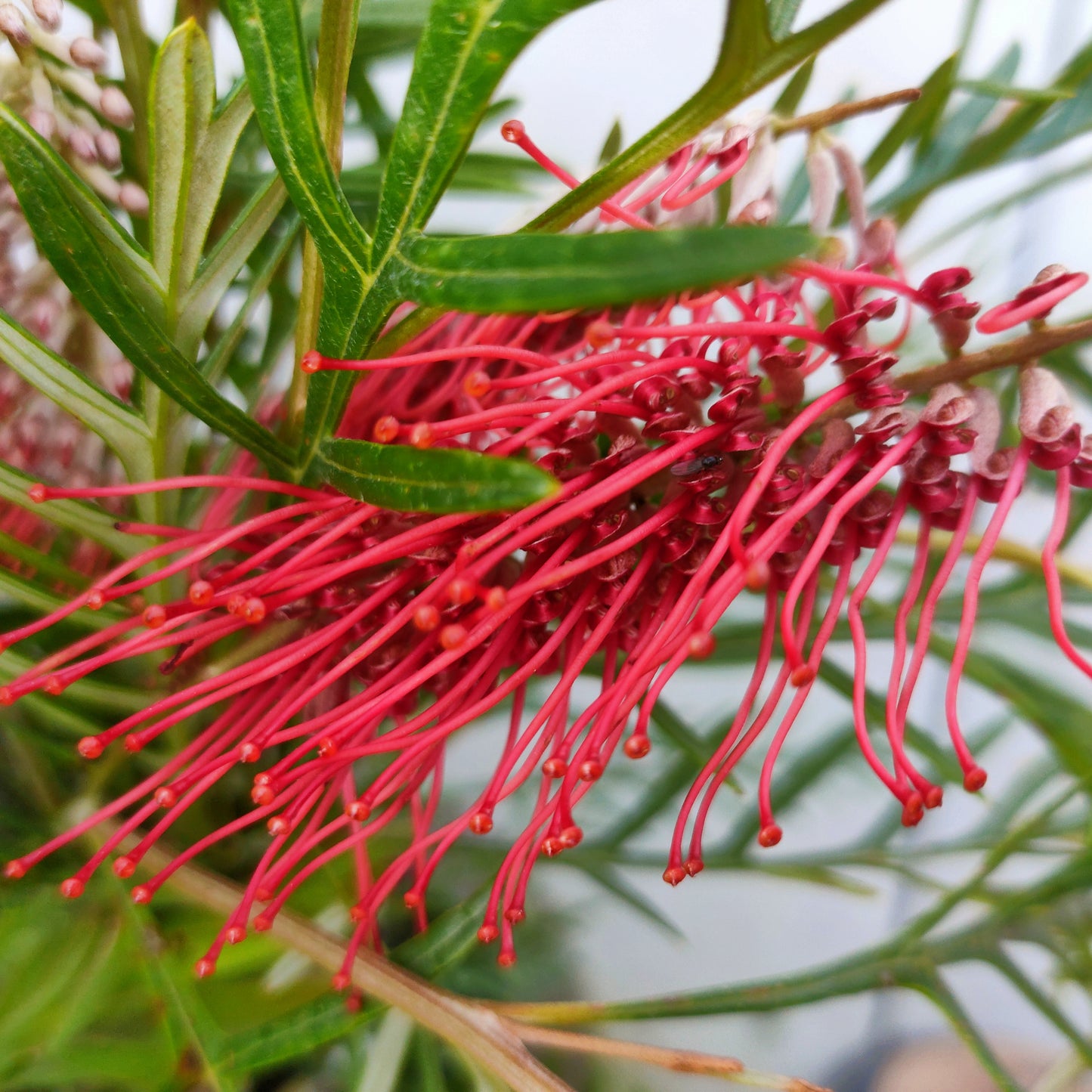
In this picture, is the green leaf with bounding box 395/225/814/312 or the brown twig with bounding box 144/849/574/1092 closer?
the green leaf with bounding box 395/225/814/312

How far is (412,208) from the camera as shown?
12 cm

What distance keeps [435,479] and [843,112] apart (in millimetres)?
117

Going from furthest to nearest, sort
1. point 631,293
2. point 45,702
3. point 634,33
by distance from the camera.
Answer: point 634,33
point 45,702
point 631,293

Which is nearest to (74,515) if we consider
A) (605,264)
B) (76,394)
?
(76,394)

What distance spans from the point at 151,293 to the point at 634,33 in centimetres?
A: 39

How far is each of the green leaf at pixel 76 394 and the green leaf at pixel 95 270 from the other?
18mm

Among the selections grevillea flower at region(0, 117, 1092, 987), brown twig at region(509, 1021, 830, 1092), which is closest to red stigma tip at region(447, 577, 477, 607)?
grevillea flower at region(0, 117, 1092, 987)

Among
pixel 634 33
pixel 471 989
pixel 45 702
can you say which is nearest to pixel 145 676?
pixel 45 702

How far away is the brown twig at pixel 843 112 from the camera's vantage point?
0.52 ft

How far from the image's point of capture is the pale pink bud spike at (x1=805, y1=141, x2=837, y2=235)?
16 cm

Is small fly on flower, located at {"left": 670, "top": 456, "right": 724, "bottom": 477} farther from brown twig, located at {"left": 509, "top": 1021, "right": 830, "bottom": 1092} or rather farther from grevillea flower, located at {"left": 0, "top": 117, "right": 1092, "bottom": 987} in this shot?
brown twig, located at {"left": 509, "top": 1021, "right": 830, "bottom": 1092}

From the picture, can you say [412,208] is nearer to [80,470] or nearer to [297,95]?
[297,95]

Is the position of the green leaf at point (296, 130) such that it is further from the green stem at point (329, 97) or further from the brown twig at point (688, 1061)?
the brown twig at point (688, 1061)

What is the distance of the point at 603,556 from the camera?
0.44 feet
